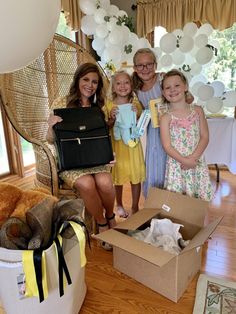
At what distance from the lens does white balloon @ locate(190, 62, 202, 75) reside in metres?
2.66

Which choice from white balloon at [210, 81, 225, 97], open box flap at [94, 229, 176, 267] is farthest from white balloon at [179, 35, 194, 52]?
open box flap at [94, 229, 176, 267]

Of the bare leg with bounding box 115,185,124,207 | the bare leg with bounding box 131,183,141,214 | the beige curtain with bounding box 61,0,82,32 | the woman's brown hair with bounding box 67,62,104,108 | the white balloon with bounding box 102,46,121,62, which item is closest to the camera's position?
the woman's brown hair with bounding box 67,62,104,108

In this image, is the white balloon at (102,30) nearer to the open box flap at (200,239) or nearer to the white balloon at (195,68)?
the white balloon at (195,68)

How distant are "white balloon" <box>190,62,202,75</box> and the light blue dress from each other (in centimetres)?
115

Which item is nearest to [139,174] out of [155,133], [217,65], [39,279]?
[155,133]

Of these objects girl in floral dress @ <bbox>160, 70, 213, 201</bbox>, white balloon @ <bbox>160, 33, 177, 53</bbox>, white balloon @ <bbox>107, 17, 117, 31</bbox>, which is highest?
white balloon @ <bbox>107, 17, 117, 31</bbox>

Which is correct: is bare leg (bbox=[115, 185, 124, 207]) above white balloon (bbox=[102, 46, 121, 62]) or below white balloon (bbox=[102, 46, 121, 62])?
below

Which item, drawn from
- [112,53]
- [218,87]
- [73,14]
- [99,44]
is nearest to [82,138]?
[112,53]

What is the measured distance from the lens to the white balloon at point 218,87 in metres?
2.69

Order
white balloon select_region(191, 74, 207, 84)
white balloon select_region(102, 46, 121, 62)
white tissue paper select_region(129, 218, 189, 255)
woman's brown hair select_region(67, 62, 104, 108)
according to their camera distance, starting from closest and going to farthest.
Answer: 1. white tissue paper select_region(129, 218, 189, 255)
2. woman's brown hair select_region(67, 62, 104, 108)
3. white balloon select_region(102, 46, 121, 62)
4. white balloon select_region(191, 74, 207, 84)

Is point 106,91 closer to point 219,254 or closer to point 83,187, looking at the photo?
point 83,187

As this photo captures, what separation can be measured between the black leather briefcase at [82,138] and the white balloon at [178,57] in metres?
1.42

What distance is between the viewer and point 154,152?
174 cm

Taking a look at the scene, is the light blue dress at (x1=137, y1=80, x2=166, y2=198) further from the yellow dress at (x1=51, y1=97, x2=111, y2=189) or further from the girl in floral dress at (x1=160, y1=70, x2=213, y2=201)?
the yellow dress at (x1=51, y1=97, x2=111, y2=189)
